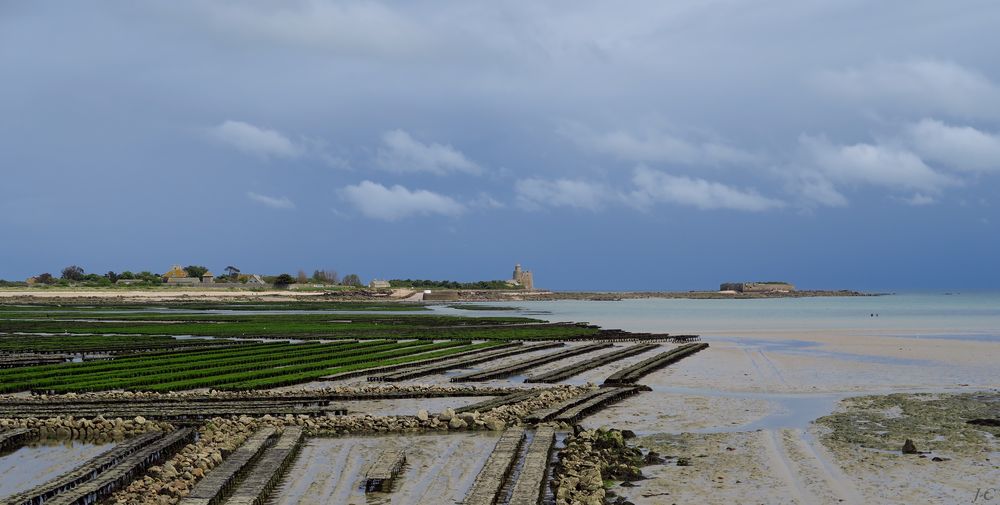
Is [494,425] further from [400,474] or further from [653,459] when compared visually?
[400,474]

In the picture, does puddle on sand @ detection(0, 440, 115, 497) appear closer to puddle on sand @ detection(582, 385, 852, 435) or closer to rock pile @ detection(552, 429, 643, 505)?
rock pile @ detection(552, 429, 643, 505)

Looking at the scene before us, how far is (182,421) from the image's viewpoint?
22.9 metres

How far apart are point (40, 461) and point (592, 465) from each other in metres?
12.6

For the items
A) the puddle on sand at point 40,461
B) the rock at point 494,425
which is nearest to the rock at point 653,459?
the rock at point 494,425

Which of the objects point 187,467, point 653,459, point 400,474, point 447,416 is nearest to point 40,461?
point 187,467

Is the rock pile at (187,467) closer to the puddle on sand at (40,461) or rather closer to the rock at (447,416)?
the puddle on sand at (40,461)

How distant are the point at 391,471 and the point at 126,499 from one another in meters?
4.86

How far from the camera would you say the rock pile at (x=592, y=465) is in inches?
587

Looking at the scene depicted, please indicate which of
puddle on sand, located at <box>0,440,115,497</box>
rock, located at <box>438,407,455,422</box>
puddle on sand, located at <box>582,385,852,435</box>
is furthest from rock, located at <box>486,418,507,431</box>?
puddle on sand, located at <box>0,440,115,497</box>

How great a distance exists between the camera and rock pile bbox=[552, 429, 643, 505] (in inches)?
587

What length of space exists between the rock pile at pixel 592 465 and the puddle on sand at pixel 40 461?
1068 cm

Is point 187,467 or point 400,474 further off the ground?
point 187,467

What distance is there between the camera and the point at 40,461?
19.0 metres

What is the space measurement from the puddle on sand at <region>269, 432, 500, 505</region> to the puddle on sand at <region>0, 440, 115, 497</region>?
5.07 meters
